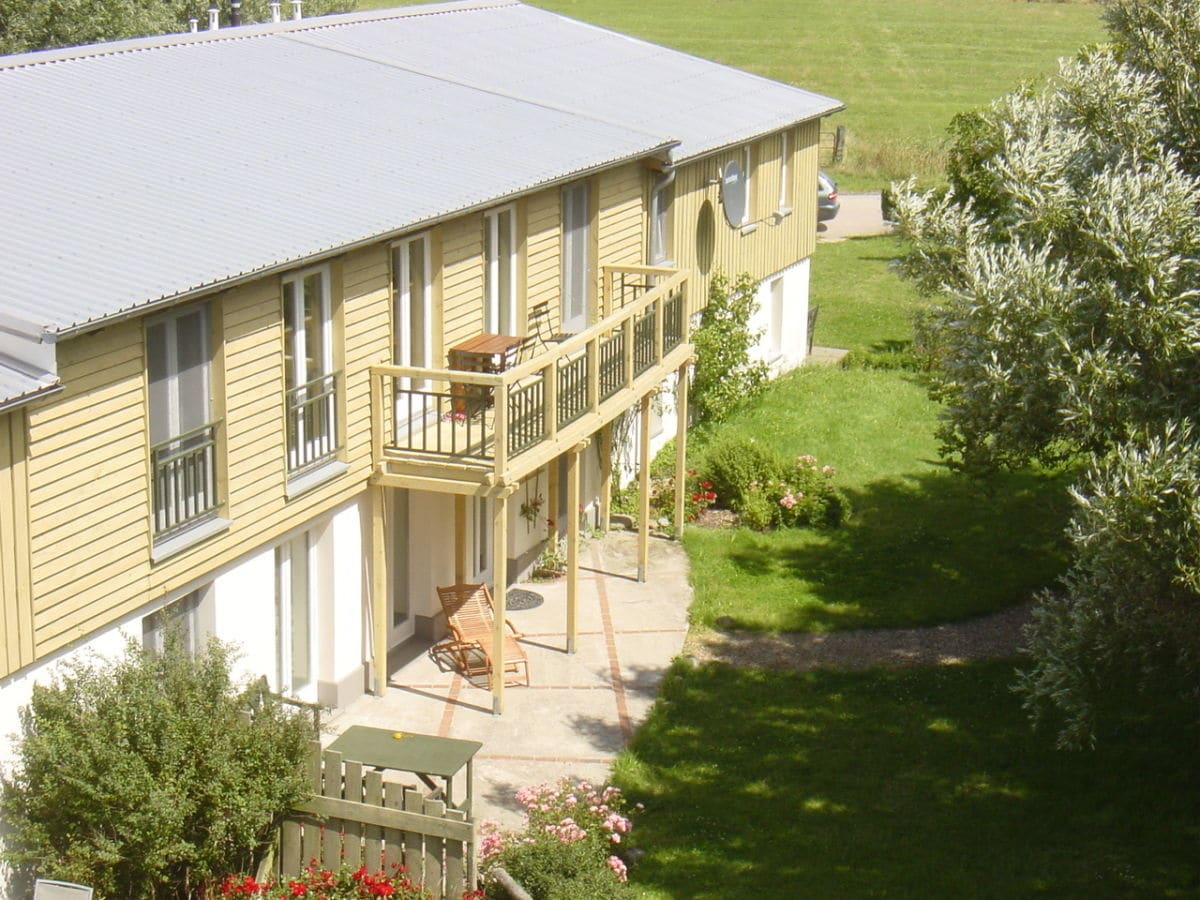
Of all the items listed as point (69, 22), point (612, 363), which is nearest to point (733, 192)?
point (612, 363)

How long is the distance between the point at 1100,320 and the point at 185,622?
26.9 ft

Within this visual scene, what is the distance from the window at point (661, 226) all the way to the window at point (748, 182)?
3455 mm

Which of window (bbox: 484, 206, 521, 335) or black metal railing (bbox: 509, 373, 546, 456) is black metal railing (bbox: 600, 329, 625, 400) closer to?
window (bbox: 484, 206, 521, 335)

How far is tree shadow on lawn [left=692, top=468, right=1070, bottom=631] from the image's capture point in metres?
20.2

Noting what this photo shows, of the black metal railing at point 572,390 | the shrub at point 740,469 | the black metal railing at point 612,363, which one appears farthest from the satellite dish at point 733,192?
→ the black metal railing at point 572,390

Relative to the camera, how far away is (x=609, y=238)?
21750 mm

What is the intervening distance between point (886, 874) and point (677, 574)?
25.1 ft

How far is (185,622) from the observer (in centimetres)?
1423

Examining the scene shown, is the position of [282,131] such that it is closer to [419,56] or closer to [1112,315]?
[419,56]

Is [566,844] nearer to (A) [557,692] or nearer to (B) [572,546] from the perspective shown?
(A) [557,692]

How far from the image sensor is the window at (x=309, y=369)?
15164 millimetres

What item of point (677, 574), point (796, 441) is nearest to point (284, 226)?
point (677, 574)

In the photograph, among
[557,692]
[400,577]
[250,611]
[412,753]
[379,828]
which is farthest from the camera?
[400,577]

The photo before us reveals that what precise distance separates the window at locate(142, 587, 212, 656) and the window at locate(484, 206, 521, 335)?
19.0ft
